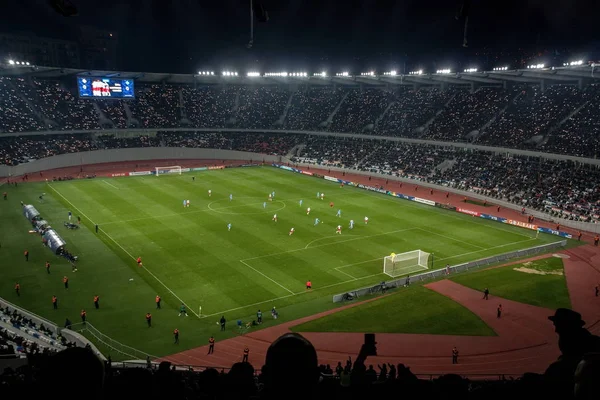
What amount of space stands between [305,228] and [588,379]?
47293mm

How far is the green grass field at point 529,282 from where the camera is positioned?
113 ft

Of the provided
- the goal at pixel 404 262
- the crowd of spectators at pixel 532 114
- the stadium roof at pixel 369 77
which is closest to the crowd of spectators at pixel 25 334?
the goal at pixel 404 262

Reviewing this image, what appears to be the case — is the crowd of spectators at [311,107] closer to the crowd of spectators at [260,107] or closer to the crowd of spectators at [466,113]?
the crowd of spectators at [260,107]

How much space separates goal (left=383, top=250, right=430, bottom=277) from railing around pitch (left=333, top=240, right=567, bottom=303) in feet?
4.68

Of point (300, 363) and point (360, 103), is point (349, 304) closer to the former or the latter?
point (300, 363)

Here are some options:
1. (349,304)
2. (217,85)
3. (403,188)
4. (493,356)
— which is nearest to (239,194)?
(403,188)

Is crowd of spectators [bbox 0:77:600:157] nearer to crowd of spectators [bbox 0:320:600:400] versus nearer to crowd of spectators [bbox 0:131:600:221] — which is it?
crowd of spectators [bbox 0:131:600:221]

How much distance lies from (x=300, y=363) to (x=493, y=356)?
2690 cm

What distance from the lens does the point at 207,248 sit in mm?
43344

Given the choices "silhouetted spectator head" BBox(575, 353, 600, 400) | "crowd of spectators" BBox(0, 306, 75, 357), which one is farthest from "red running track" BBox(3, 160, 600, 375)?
"silhouetted spectator head" BBox(575, 353, 600, 400)

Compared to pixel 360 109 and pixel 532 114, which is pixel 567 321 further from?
pixel 360 109

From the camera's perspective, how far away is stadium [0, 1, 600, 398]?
25.7m

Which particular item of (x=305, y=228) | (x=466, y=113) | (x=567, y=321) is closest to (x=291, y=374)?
(x=567, y=321)

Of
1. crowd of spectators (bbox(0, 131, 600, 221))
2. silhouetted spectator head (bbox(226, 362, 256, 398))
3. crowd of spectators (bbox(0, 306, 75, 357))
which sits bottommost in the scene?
crowd of spectators (bbox(0, 306, 75, 357))
